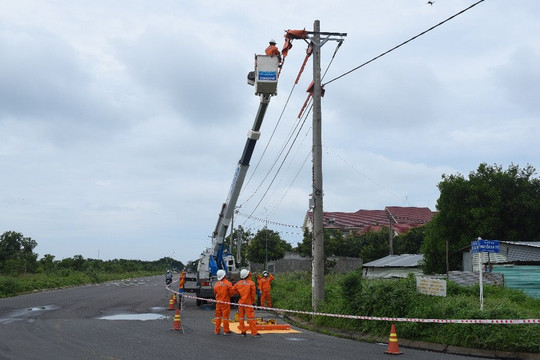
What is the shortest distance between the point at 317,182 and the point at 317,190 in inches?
9.8

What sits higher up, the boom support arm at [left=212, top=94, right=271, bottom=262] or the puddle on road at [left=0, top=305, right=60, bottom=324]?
the boom support arm at [left=212, top=94, right=271, bottom=262]

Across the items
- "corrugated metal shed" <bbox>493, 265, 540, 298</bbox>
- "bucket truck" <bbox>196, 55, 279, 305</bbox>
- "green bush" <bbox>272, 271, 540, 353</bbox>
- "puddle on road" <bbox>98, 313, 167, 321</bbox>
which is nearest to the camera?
"green bush" <bbox>272, 271, 540, 353</bbox>

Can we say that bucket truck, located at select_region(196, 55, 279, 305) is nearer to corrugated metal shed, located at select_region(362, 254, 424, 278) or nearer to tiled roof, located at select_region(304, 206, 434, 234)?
corrugated metal shed, located at select_region(362, 254, 424, 278)

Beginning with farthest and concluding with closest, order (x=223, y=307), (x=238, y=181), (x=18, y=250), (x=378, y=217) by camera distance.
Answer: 1. (x=378, y=217)
2. (x=18, y=250)
3. (x=238, y=181)
4. (x=223, y=307)

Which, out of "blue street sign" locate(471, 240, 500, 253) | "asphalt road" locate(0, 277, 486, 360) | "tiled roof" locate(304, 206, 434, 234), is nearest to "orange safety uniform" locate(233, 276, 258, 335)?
"asphalt road" locate(0, 277, 486, 360)

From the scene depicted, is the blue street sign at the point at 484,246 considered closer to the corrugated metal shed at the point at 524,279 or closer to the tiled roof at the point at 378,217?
the corrugated metal shed at the point at 524,279

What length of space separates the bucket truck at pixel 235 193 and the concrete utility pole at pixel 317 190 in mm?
1353

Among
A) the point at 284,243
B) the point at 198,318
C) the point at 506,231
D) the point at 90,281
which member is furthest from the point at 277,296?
the point at 284,243

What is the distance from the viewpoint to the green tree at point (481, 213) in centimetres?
3619

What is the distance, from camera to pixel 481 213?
3581 centimetres

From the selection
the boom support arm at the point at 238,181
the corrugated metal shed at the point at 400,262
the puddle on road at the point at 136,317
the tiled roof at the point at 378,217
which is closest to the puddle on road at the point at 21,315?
the puddle on road at the point at 136,317

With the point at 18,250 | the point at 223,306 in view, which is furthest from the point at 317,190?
the point at 18,250

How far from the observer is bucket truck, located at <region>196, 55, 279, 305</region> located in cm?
1631

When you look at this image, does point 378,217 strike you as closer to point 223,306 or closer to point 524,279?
point 524,279
